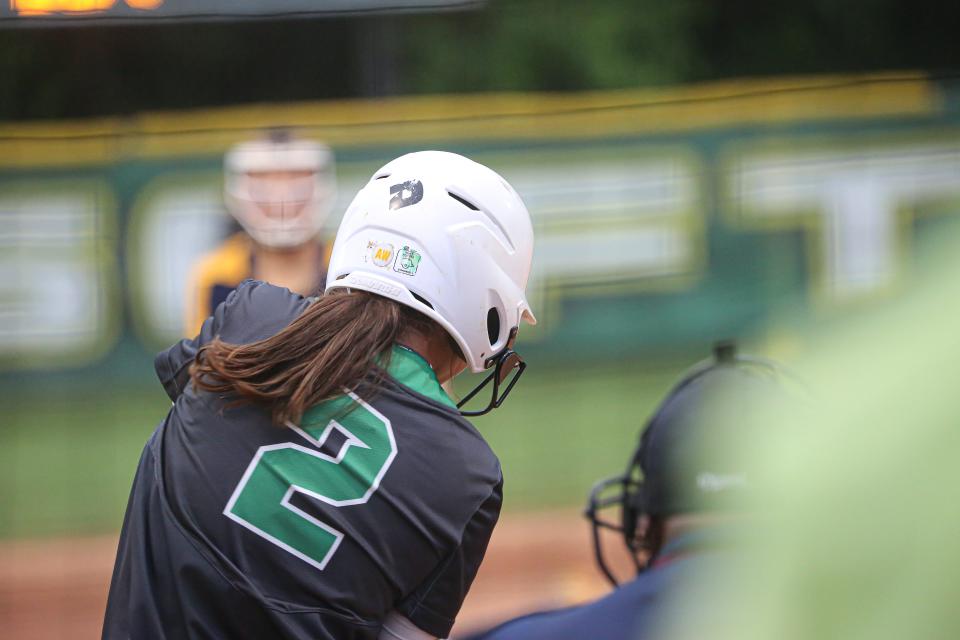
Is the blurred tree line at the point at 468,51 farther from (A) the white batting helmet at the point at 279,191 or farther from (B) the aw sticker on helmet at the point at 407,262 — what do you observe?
(B) the aw sticker on helmet at the point at 407,262

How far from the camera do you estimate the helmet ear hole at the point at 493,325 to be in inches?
74.1

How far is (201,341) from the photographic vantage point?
70.4 inches

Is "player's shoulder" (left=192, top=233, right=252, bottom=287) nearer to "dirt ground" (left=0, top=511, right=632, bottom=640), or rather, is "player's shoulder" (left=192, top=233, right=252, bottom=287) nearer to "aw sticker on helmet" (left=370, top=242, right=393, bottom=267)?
"dirt ground" (left=0, top=511, right=632, bottom=640)

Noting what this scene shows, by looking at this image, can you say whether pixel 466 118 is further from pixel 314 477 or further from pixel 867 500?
pixel 867 500

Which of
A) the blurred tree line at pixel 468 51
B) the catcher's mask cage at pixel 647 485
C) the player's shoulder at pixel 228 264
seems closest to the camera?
the catcher's mask cage at pixel 647 485

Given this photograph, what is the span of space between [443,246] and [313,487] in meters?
0.44

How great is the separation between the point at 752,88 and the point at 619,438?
199cm

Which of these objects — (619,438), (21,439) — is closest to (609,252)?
(619,438)

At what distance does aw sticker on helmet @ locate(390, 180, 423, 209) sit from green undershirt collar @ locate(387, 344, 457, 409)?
24 centimetres

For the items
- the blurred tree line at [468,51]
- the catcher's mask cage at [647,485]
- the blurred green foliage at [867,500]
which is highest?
the blurred tree line at [468,51]

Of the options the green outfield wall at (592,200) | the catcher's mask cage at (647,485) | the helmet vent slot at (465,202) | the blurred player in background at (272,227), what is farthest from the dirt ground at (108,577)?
the helmet vent slot at (465,202)

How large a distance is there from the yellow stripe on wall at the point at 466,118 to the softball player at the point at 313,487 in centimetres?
445

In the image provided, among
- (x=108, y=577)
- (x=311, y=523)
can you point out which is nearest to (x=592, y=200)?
(x=108, y=577)

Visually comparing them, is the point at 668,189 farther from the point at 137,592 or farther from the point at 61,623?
the point at 137,592
